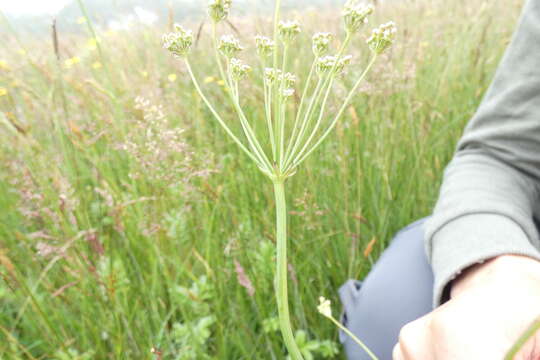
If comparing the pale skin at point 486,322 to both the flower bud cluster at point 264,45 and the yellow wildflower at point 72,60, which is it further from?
the yellow wildflower at point 72,60

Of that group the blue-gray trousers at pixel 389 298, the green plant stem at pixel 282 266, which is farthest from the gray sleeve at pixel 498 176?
the green plant stem at pixel 282 266

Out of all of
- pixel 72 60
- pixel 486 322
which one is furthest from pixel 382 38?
pixel 72 60

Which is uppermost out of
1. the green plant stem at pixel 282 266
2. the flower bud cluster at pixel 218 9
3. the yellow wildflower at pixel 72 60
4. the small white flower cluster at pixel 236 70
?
the flower bud cluster at pixel 218 9

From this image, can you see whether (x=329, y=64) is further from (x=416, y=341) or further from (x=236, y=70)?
(x=416, y=341)

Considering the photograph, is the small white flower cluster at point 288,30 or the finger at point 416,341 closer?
the small white flower cluster at point 288,30

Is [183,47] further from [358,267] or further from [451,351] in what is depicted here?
[358,267]

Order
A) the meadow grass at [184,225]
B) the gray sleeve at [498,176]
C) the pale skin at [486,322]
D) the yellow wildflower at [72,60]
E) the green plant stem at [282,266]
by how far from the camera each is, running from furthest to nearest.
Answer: the yellow wildflower at [72,60] < the meadow grass at [184,225] < the gray sleeve at [498,176] < the pale skin at [486,322] < the green plant stem at [282,266]

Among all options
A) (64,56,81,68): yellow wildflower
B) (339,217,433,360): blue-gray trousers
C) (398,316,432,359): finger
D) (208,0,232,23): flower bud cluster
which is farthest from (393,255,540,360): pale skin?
(64,56,81,68): yellow wildflower
